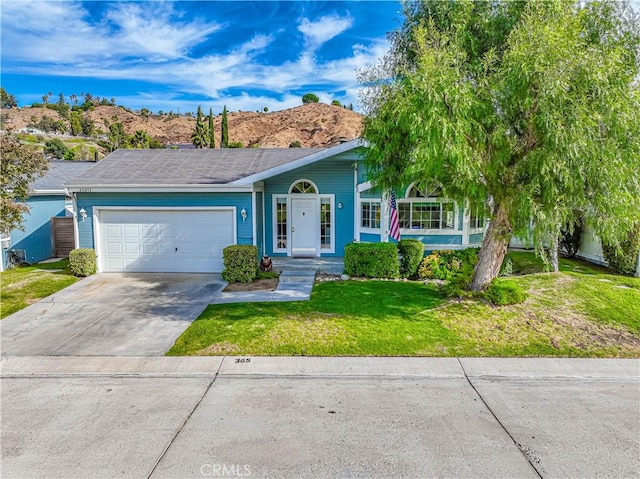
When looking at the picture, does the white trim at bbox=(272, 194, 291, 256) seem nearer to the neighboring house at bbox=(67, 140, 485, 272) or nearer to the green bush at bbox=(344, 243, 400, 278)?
the neighboring house at bbox=(67, 140, 485, 272)

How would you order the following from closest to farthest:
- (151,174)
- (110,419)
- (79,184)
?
(110,419)
(79,184)
(151,174)

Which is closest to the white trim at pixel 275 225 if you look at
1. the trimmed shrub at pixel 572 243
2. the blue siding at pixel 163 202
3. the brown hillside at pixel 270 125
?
the blue siding at pixel 163 202

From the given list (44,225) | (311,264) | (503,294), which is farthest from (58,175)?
(503,294)

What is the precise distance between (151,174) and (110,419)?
9.74 m

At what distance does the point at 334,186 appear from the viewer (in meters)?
13.9

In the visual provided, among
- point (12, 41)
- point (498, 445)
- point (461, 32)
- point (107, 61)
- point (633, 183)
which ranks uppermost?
point (107, 61)

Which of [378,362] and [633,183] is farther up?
[633,183]

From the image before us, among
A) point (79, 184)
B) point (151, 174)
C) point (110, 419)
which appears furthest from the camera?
point (151, 174)

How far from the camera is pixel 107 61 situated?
738 inches

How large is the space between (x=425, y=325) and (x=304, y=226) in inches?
278

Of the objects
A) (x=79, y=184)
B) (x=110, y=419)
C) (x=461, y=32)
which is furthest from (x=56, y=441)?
(x=79, y=184)

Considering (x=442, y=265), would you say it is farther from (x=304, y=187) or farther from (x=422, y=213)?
(x=304, y=187)

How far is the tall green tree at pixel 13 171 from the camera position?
29.0 feet

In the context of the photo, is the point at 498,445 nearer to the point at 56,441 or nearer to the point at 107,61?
the point at 56,441
